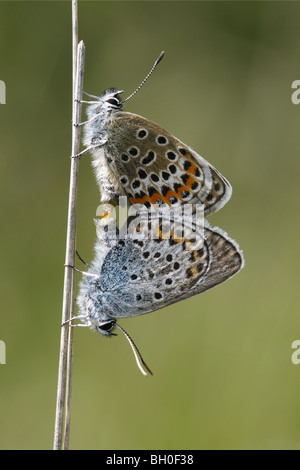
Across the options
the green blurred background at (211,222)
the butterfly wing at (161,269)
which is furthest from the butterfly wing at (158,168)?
the green blurred background at (211,222)

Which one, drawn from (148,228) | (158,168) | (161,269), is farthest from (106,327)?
(158,168)

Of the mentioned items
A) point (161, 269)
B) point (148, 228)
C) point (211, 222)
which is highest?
point (211, 222)

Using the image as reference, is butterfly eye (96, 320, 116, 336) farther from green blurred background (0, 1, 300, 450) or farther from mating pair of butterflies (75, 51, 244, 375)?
green blurred background (0, 1, 300, 450)

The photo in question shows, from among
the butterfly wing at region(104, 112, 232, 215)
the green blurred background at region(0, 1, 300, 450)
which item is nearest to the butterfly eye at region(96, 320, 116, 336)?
the butterfly wing at region(104, 112, 232, 215)

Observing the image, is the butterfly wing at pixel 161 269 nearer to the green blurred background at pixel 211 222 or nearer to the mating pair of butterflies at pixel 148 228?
the mating pair of butterflies at pixel 148 228

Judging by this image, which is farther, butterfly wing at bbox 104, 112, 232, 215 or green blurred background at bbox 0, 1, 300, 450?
green blurred background at bbox 0, 1, 300, 450

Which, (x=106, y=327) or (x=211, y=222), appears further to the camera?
(x=211, y=222)

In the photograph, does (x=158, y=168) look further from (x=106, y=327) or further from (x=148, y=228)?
(x=106, y=327)
